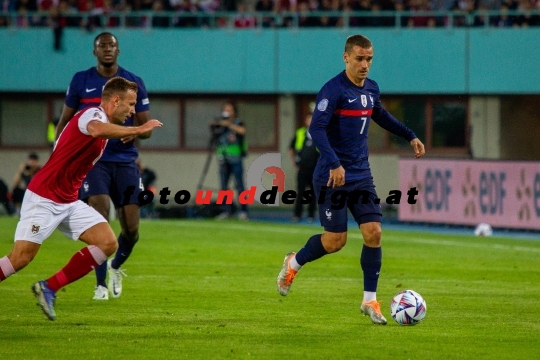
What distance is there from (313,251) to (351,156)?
35.9 inches

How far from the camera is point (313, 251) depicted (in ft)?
33.8

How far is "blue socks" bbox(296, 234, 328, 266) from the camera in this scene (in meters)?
10.2

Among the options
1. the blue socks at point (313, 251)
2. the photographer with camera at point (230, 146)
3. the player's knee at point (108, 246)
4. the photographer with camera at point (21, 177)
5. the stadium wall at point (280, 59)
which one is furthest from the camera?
the stadium wall at point (280, 59)

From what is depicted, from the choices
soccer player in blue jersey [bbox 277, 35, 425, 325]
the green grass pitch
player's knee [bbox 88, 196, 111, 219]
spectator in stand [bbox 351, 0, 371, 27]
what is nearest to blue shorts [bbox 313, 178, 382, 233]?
soccer player in blue jersey [bbox 277, 35, 425, 325]

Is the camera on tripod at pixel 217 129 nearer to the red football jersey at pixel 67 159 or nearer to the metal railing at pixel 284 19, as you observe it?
the metal railing at pixel 284 19

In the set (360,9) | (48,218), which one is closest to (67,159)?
(48,218)

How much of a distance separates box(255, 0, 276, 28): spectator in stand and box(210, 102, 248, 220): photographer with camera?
4.79 m

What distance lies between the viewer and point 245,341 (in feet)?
29.0

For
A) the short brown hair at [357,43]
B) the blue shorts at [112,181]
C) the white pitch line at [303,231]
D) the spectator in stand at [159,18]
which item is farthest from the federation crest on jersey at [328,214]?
the spectator in stand at [159,18]

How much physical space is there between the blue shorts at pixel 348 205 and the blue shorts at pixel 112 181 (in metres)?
2.06

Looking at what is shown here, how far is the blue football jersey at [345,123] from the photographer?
9.85 metres

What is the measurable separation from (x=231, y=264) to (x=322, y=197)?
18.0ft

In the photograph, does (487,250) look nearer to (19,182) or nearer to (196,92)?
(19,182)

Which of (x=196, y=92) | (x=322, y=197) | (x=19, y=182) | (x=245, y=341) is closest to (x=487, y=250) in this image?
(x=322, y=197)
